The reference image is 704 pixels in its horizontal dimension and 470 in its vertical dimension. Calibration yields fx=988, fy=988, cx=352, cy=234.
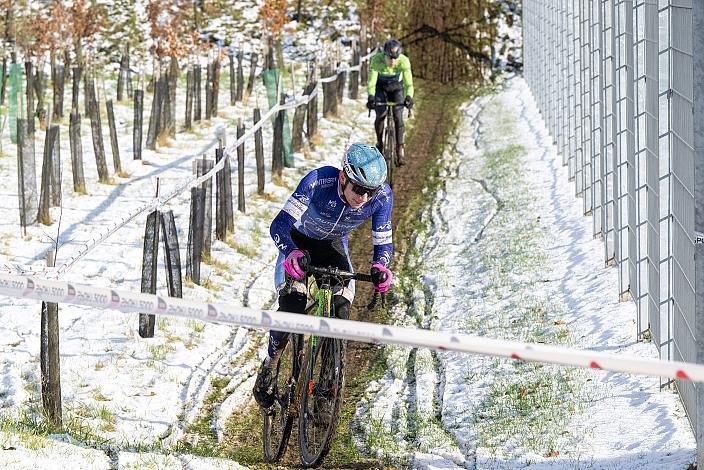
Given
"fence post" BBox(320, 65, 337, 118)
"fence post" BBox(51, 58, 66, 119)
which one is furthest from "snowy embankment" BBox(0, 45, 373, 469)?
"fence post" BBox(320, 65, 337, 118)

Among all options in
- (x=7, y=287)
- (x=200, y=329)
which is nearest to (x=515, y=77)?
(x=200, y=329)

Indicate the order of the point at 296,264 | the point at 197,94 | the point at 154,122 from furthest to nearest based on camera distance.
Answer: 1. the point at 197,94
2. the point at 154,122
3. the point at 296,264

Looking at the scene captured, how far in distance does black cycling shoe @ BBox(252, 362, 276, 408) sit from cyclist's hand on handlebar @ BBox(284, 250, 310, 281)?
0.85 metres

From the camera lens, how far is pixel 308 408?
20.6ft

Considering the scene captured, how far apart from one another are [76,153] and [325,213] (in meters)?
8.11

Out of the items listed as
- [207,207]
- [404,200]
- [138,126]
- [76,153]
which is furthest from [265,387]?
[138,126]

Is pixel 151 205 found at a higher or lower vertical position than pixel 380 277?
lower

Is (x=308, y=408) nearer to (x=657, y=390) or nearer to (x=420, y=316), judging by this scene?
(x=657, y=390)

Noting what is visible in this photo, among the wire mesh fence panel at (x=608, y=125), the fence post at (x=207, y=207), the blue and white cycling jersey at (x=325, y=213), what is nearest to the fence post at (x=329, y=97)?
the fence post at (x=207, y=207)

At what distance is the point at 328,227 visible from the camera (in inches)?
258

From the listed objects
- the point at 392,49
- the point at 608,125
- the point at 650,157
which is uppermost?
the point at 650,157

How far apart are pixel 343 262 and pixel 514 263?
4742mm

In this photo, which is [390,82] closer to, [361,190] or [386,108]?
[386,108]

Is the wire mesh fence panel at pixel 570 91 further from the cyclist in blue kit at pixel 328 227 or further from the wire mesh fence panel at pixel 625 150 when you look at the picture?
the cyclist in blue kit at pixel 328 227
